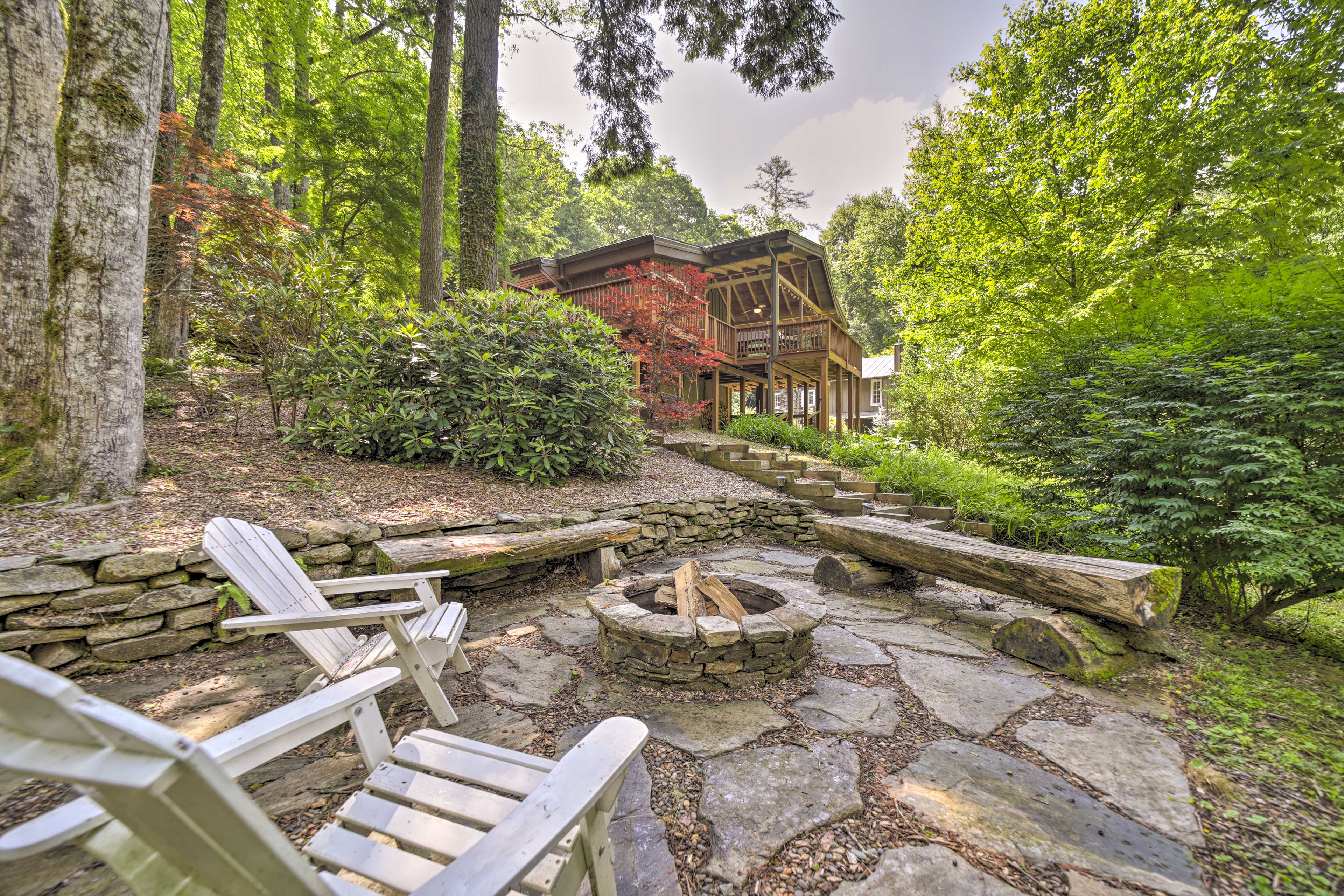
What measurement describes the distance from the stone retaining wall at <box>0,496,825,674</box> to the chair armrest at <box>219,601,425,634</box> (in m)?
1.03

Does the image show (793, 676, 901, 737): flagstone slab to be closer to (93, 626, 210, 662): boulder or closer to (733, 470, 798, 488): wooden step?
(93, 626, 210, 662): boulder

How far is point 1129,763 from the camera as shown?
66.8 inches

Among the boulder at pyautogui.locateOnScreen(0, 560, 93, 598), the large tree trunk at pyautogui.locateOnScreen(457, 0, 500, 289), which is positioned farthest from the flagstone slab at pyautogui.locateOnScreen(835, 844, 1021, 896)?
the large tree trunk at pyautogui.locateOnScreen(457, 0, 500, 289)

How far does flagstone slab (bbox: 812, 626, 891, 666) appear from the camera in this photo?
250cm

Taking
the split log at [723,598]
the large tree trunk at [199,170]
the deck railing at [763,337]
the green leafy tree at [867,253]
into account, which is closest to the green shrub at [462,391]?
the split log at [723,598]

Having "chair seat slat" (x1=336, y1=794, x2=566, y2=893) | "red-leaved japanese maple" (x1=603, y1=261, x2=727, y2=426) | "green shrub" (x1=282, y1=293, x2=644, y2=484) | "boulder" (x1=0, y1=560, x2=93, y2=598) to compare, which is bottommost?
"chair seat slat" (x1=336, y1=794, x2=566, y2=893)

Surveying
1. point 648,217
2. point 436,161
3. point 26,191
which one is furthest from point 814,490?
point 648,217

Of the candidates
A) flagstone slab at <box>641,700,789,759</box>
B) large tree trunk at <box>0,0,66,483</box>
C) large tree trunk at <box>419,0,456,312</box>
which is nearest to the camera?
flagstone slab at <box>641,700,789,759</box>

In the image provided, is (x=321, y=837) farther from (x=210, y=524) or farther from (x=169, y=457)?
(x=169, y=457)

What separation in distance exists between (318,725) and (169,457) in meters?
3.75

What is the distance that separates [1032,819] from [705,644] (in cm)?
118

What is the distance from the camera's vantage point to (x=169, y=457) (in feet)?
11.5

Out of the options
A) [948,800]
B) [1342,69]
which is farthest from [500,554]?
[1342,69]

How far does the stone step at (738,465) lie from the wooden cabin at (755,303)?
3.03m
